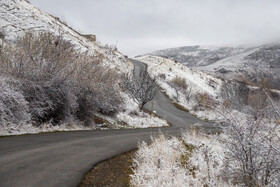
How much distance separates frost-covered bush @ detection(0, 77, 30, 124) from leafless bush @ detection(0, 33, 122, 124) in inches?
49.3

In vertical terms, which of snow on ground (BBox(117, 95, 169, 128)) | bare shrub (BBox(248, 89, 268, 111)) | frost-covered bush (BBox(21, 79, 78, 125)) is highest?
frost-covered bush (BBox(21, 79, 78, 125))

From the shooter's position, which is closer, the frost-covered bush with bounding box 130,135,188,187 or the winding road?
the winding road

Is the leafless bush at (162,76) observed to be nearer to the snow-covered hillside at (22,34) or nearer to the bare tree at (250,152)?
the snow-covered hillside at (22,34)

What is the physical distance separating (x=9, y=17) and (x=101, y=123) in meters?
20.9

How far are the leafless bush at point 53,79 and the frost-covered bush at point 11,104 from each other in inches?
49.3

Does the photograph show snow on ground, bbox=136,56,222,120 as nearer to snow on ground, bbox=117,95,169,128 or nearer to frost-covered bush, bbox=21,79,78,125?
snow on ground, bbox=117,95,169,128

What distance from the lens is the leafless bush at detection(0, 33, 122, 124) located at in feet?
37.8

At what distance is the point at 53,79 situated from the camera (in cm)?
1213

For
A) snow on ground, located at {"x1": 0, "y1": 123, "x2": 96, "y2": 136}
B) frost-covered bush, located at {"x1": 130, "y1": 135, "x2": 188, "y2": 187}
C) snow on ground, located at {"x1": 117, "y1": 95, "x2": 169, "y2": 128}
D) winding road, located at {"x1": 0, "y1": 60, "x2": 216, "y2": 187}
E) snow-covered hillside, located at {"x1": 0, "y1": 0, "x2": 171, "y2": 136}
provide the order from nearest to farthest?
winding road, located at {"x1": 0, "y1": 60, "x2": 216, "y2": 187}
frost-covered bush, located at {"x1": 130, "y1": 135, "x2": 188, "y2": 187}
snow on ground, located at {"x1": 0, "y1": 123, "x2": 96, "y2": 136}
snow-covered hillside, located at {"x1": 0, "y1": 0, "x2": 171, "y2": 136}
snow on ground, located at {"x1": 117, "y1": 95, "x2": 169, "y2": 128}

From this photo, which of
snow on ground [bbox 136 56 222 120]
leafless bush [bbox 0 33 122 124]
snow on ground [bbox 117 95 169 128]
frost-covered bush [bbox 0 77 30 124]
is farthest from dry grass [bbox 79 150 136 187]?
snow on ground [bbox 136 56 222 120]

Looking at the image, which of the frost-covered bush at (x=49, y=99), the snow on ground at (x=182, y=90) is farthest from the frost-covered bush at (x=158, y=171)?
the snow on ground at (x=182, y=90)

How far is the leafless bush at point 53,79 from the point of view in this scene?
453 inches

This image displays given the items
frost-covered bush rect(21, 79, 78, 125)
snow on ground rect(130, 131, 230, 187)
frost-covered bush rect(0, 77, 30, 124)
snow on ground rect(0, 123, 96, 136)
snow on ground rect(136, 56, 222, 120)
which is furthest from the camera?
snow on ground rect(136, 56, 222, 120)

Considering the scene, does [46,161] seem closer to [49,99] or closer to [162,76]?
[49,99]
